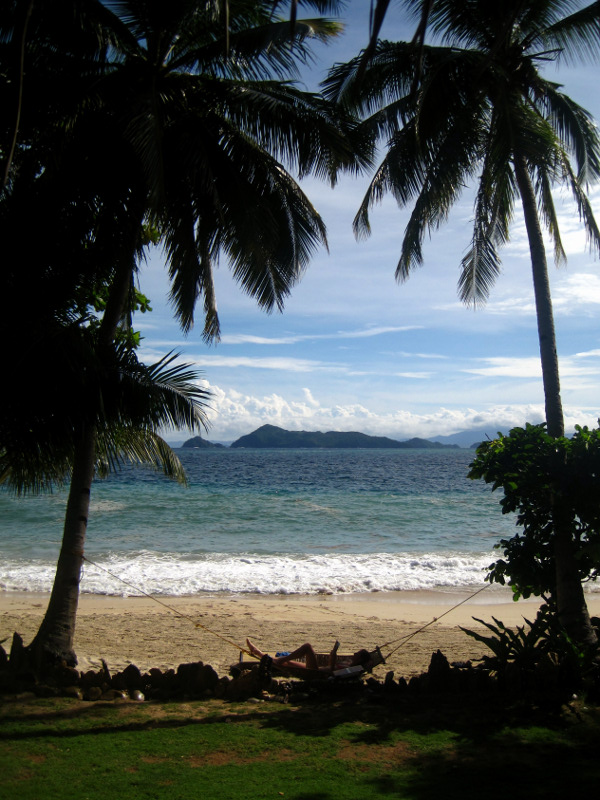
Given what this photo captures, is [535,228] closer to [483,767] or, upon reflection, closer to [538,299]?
[538,299]

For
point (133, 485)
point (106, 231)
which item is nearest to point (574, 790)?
point (106, 231)

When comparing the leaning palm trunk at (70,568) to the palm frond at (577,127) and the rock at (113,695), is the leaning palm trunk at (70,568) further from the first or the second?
the palm frond at (577,127)

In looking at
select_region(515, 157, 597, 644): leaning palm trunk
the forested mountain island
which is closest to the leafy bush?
select_region(515, 157, 597, 644): leaning palm trunk

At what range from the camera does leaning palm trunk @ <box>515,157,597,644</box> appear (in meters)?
5.93

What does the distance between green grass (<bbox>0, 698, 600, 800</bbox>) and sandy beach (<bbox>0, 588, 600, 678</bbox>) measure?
226 cm

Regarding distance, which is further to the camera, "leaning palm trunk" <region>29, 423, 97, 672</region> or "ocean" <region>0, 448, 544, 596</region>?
"ocean" <region>0, 448, 544, 596</region>

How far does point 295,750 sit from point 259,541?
47.5ft

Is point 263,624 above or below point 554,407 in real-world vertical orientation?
below

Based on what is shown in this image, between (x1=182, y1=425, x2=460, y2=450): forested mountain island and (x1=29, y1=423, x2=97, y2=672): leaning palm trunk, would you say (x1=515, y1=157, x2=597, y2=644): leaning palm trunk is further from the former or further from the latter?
(x1=182, y1=425, x2=460, y2=450): forested mountain island

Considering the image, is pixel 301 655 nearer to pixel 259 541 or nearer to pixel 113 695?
pixel 113 695

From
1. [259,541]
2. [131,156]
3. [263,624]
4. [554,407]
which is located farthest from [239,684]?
[259,541]

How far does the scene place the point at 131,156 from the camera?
21.6 ft

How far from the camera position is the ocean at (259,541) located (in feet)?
45.5

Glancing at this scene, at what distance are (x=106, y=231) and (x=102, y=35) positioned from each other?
226cm
